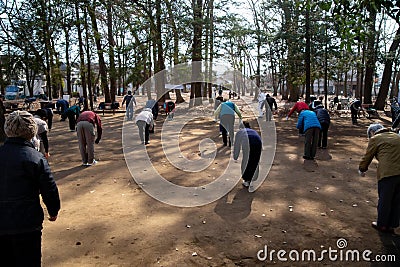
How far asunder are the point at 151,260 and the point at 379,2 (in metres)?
4.39

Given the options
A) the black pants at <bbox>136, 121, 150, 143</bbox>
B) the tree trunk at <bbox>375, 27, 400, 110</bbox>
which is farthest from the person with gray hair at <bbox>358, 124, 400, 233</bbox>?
the tree trunk at <bbox>375, 27, 400, 110</bbox>

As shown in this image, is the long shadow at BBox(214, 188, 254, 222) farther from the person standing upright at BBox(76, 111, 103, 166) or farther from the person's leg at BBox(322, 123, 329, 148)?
the person's leg at BBox(322, 123, 329, 148)

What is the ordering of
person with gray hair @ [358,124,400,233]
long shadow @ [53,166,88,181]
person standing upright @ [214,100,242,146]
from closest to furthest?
person with gray hair @ [358,124,400,233], long shadow @ [53,166,88,181], person standing upright @ [214,100,242,146]

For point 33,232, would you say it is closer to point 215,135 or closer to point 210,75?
point 215,135

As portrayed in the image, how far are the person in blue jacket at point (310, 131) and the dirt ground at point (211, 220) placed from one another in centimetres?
81

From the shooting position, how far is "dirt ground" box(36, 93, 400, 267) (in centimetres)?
429

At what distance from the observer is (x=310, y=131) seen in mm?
9555

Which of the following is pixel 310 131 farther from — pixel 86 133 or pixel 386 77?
pixel 386 77

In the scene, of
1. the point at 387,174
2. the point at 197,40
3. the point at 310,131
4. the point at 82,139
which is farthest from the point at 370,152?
the point at 197,40

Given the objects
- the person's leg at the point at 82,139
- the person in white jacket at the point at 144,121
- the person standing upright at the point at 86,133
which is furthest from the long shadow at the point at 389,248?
the person in white jacket at the point at 144,121

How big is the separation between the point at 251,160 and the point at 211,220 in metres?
2.01

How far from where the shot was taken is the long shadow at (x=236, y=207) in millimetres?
5500

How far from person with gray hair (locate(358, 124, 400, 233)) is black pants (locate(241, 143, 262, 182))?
231 centimetres

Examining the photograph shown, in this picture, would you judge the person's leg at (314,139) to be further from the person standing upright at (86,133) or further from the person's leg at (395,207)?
the person standing upright at (86,133)
